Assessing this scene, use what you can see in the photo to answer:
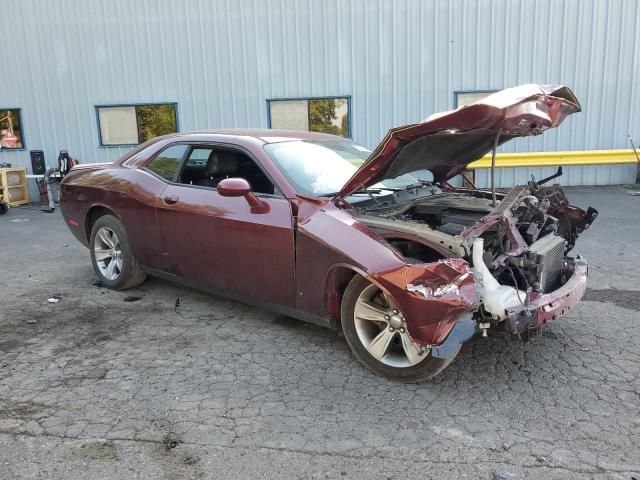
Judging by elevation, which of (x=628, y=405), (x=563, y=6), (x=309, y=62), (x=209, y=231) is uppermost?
(x=563, y=6)

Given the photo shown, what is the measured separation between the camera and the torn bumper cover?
3.12m

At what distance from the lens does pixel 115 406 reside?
10.6ft

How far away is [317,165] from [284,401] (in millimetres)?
1917

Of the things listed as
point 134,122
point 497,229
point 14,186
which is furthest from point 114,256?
point 14,186

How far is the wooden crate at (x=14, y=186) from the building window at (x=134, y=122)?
6.30 ft

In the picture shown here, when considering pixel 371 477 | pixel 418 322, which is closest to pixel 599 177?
pixel 418 322

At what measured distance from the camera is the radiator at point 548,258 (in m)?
3.46

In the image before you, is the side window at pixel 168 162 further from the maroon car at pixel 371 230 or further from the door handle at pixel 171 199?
the door handle at pixel 171 199

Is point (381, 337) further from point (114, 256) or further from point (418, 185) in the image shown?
point (114, 256)

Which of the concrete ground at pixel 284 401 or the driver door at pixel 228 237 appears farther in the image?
the driver door at pixel 228 237

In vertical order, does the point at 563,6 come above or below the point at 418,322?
above

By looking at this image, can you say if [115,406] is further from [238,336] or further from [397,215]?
[397,215]

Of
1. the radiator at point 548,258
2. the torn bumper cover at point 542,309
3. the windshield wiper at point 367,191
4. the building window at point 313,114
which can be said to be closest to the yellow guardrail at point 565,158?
the building window at point 313,114

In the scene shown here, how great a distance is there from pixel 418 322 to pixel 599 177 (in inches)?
426
